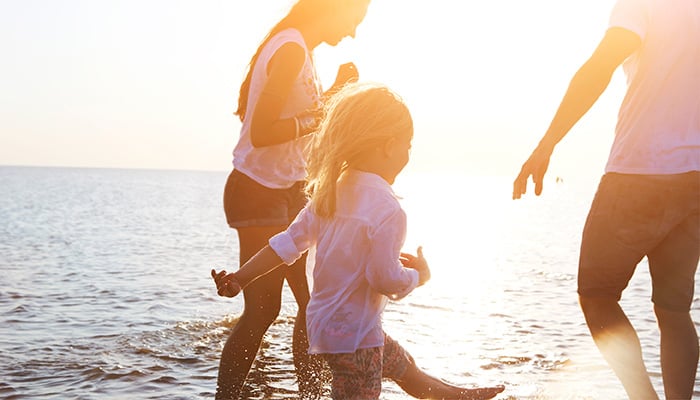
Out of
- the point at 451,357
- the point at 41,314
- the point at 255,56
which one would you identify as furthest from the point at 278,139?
the point at 41,314

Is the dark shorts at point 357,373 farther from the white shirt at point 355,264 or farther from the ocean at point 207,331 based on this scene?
the ocean at point 207,331

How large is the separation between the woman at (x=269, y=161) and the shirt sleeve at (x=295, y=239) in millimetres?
711

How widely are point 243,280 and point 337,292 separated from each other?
40cm

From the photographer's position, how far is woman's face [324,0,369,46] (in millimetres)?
3992

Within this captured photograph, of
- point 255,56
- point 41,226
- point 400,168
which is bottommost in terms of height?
point 41,226

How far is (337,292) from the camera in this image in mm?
3084

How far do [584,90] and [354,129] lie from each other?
1011 mm

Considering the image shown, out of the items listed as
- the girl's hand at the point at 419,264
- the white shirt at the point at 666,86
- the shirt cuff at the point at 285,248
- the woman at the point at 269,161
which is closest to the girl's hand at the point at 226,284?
the shirt cuff at the point at 285,248

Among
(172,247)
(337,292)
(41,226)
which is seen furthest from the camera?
(41,226)

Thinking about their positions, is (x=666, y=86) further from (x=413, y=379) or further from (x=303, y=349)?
(x=303, y=349)

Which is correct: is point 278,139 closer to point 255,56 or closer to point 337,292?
point 255,56

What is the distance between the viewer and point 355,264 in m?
3.03

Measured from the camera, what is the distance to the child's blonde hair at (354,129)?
3.03 metres

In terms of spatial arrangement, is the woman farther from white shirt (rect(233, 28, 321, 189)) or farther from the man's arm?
the man's arm
